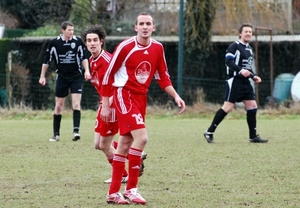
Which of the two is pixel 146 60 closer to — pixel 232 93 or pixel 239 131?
pixel 232 93

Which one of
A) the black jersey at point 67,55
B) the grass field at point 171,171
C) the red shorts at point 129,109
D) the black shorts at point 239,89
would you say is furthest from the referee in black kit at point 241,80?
the red shorts at point 129,109

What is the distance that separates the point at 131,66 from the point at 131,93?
263mm

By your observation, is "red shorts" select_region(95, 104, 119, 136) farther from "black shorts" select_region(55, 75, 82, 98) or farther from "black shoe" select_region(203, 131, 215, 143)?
"black shorts" select_region(55, 75, 82, 98)

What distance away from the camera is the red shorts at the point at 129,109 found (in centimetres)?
708

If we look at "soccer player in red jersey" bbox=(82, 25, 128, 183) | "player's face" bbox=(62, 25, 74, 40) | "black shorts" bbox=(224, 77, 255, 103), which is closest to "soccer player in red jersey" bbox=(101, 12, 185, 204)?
"soccer player in red jersey" bbox=(82, 25, 128, 183)

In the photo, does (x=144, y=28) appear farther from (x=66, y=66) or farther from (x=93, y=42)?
(x=66, y=66)

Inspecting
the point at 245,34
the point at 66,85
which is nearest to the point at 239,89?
the point at 245,34

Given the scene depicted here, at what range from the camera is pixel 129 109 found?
7.13 meters

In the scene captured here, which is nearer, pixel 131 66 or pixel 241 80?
pixel 131 66

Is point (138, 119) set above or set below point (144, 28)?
below

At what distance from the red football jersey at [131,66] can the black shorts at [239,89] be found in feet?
18.7

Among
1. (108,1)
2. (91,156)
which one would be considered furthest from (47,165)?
(108,1)

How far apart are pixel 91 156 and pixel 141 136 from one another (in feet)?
12.8

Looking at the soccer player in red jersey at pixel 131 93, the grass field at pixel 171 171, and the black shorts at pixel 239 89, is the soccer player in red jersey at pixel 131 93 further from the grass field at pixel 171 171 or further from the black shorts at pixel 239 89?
the black shorts at pixel 239 89
